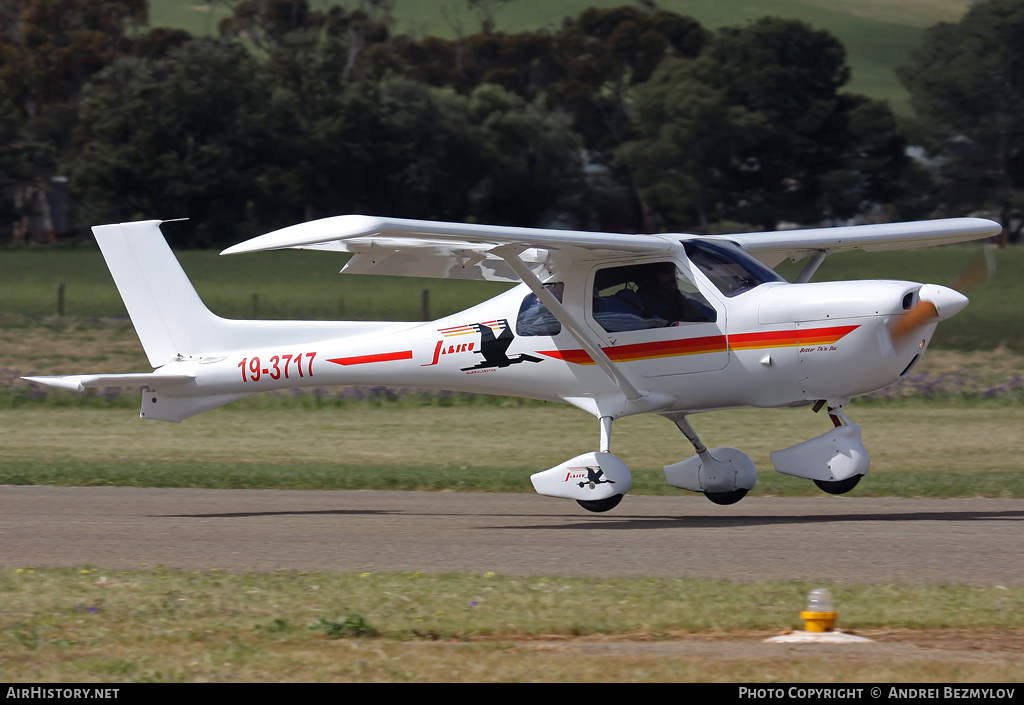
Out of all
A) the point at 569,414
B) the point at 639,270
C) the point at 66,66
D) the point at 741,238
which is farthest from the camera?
the point at 66,66

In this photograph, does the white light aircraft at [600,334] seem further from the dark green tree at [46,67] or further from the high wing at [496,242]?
the dark green tree at [46,67]

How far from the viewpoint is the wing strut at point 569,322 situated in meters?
11.9

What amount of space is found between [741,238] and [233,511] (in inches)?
229

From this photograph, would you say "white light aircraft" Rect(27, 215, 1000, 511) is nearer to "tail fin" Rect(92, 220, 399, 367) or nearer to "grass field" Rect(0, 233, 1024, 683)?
"tail fin" Rect(92, 220, 399, 367)

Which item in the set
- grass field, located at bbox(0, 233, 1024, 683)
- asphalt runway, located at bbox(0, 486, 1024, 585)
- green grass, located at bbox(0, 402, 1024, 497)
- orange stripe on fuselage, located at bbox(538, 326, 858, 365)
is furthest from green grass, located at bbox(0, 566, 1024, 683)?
green grass, located at bbox(0, 402, 1024, 497)

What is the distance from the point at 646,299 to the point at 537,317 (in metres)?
1.16

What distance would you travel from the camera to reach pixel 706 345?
39.5ft

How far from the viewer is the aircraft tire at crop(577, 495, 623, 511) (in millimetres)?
12047

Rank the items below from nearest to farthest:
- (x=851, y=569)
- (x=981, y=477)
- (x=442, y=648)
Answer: (x=442, y=648)
(x=851, y=569)
(x=981, y=477)

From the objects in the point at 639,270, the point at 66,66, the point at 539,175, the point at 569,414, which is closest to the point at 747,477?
the point at 639,270

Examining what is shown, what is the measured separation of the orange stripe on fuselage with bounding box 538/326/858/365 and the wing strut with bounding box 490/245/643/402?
171mm

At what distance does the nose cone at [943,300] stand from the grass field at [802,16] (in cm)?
13957

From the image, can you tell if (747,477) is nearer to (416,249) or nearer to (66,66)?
(416,249)

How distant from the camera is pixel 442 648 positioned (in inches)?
258
